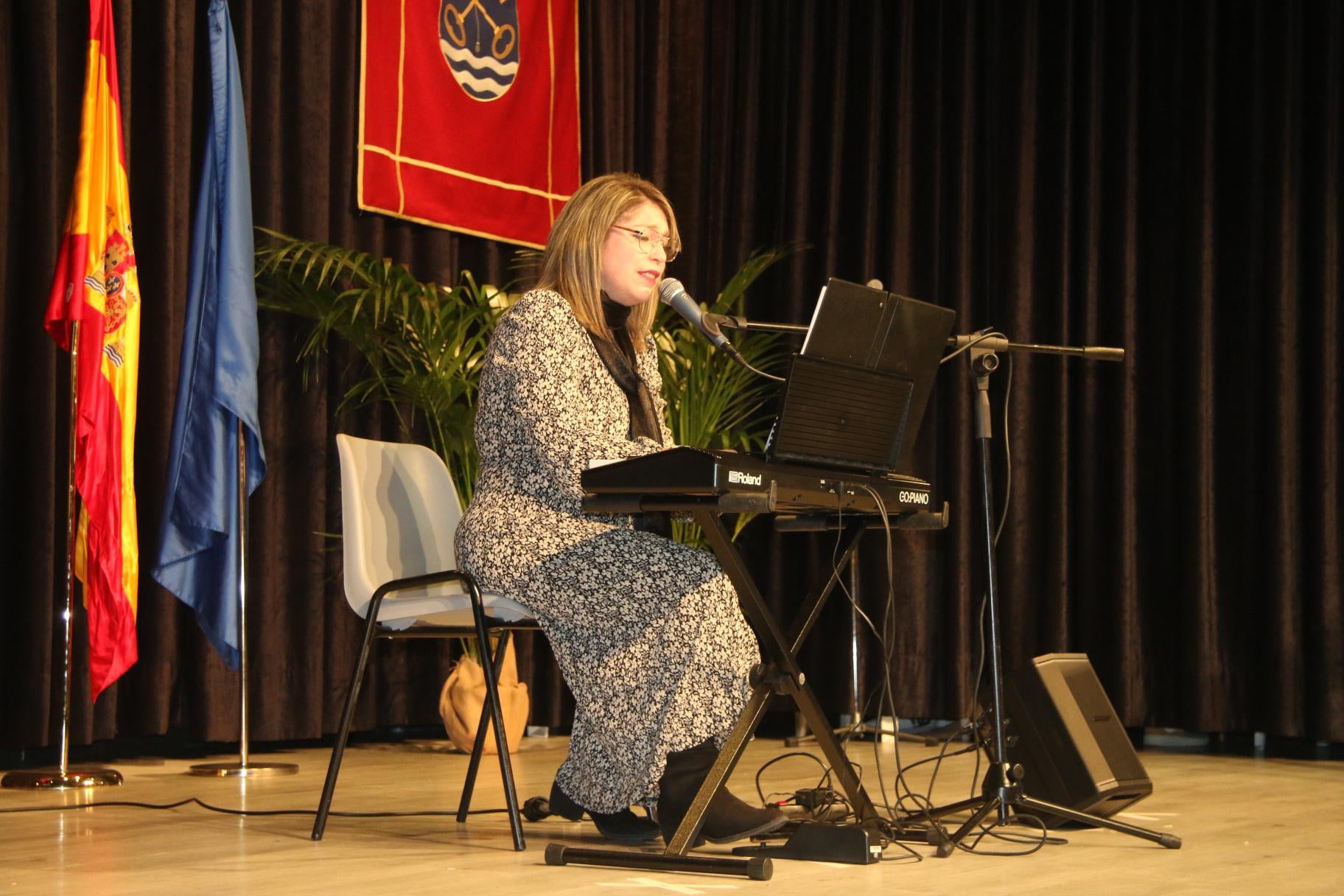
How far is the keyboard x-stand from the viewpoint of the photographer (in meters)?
2.20

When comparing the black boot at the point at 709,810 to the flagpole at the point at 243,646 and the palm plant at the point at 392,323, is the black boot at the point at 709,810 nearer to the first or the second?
the flagpole at the point at 243,646

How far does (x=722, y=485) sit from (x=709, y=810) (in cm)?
59

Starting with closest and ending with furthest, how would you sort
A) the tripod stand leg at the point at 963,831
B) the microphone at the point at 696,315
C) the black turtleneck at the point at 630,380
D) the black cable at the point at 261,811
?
the microphone at the point at 696,315 < the tripod stand leg at the point at 963,831 < the black turtleneck at the point at 630,380 < the black cable at the point at 261,811

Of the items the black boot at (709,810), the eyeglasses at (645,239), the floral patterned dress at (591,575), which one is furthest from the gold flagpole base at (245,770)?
the eyeglasses at (645,239)

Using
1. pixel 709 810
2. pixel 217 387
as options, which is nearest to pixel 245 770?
pixel 217 387

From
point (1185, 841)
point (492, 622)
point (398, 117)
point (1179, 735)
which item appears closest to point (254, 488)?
point (398, 117)

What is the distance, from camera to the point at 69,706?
3.62 metres

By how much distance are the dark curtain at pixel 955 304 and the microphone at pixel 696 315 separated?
2120 mm

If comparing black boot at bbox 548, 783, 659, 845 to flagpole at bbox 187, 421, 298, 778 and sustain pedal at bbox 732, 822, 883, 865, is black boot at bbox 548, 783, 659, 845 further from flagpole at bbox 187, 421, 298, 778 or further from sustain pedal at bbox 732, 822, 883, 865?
flagpole at bbox 187, 421, 298, 778

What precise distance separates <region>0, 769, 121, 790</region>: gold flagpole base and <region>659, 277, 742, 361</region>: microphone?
1942 mm

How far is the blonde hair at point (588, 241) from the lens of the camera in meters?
2.79

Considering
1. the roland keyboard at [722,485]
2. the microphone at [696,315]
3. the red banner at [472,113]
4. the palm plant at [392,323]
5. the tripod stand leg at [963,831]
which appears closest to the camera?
the roland keyboard at [722,485]

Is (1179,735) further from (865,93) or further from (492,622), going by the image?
(492,622)

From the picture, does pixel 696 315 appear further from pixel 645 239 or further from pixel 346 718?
pixel 346 718
